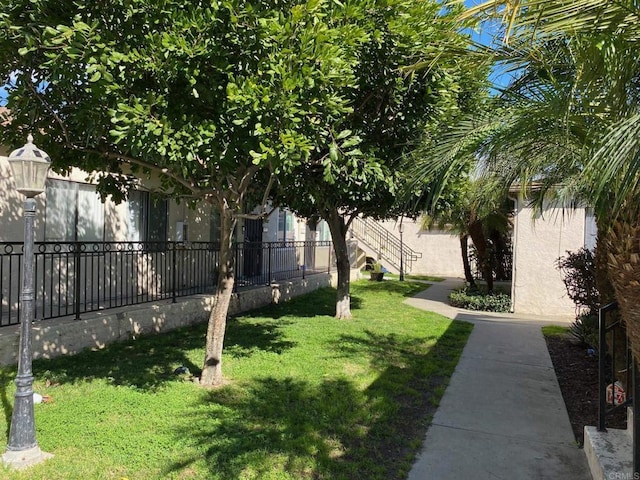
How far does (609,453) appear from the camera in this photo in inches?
146

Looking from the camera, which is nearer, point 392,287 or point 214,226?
point 214,226

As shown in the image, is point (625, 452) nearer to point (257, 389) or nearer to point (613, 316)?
point (613, 316)

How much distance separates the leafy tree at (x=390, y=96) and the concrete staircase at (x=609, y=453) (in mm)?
3169

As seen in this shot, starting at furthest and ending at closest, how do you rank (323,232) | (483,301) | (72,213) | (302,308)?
(323,232), (483,301), (302,308), (72,213)

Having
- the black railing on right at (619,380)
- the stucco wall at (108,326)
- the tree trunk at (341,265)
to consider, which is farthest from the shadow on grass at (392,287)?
the black railing on right at (619,380)

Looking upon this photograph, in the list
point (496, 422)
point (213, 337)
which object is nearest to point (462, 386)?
point (496, 422)

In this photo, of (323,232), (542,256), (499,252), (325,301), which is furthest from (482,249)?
(323,232)

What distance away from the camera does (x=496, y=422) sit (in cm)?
504

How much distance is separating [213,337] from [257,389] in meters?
0.84

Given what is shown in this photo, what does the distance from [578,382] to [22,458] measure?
22.3ft

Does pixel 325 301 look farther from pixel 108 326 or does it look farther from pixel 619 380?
pixel 619 380

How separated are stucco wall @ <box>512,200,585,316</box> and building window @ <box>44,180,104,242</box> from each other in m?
10.3

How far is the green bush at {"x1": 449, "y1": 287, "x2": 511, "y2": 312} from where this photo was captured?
44.7 ft

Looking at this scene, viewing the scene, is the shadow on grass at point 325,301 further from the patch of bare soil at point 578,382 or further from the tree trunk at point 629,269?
the tree trunk at point 629,269
